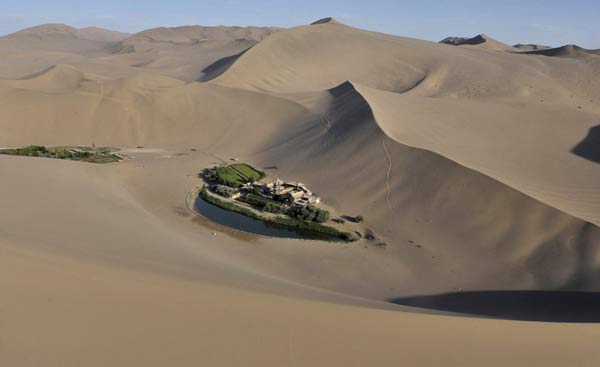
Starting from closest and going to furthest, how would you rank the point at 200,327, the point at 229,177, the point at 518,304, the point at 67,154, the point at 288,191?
the point at 200,327
the point at 518,304
the point at 288,191
the point at 229,177
the point at 67,154

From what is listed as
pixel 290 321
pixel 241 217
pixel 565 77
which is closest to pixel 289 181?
pixel 241 217

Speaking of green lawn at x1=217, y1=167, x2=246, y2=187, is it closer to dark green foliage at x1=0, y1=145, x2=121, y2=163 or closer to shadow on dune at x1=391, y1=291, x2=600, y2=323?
dark green foliage at x1=0, y1=145, x2=121, y2=163

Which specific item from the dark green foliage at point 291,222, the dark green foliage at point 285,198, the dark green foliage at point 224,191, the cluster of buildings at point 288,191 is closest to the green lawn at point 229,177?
the cluster of buildings at point 288,191

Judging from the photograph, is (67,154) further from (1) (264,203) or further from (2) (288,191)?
(2) (288,191)

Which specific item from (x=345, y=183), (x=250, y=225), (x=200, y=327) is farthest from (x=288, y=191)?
(x=200, y=327)

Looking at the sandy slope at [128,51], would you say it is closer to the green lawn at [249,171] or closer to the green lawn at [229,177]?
the green lawn at [249,171]
